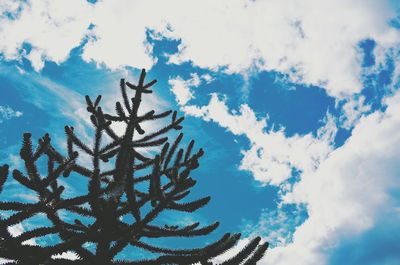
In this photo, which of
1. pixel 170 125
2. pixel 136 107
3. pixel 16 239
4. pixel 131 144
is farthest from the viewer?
pixel 170 125

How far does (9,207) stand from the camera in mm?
3881

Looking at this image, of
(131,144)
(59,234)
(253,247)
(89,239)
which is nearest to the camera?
(253,247)

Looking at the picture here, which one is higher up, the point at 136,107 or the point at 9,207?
the point at 136,107

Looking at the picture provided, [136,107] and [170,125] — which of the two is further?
[170,125]

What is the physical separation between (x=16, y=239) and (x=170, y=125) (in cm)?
496

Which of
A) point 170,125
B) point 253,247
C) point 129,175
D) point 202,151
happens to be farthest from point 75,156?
point 170,125

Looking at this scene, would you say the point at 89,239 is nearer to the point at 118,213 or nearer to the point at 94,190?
the point at 118,213

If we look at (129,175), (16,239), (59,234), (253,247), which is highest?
(129,175)

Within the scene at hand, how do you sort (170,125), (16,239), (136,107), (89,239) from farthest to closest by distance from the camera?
1. (170,125)
2. (136,107)
3. (89,239)
4. (16,239)

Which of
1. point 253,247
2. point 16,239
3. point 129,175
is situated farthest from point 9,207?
point 253,247

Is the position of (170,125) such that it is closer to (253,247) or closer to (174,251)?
(174,251)

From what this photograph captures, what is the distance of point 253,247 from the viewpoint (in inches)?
146

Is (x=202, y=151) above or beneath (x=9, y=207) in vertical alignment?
above

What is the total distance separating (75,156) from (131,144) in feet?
8.21
